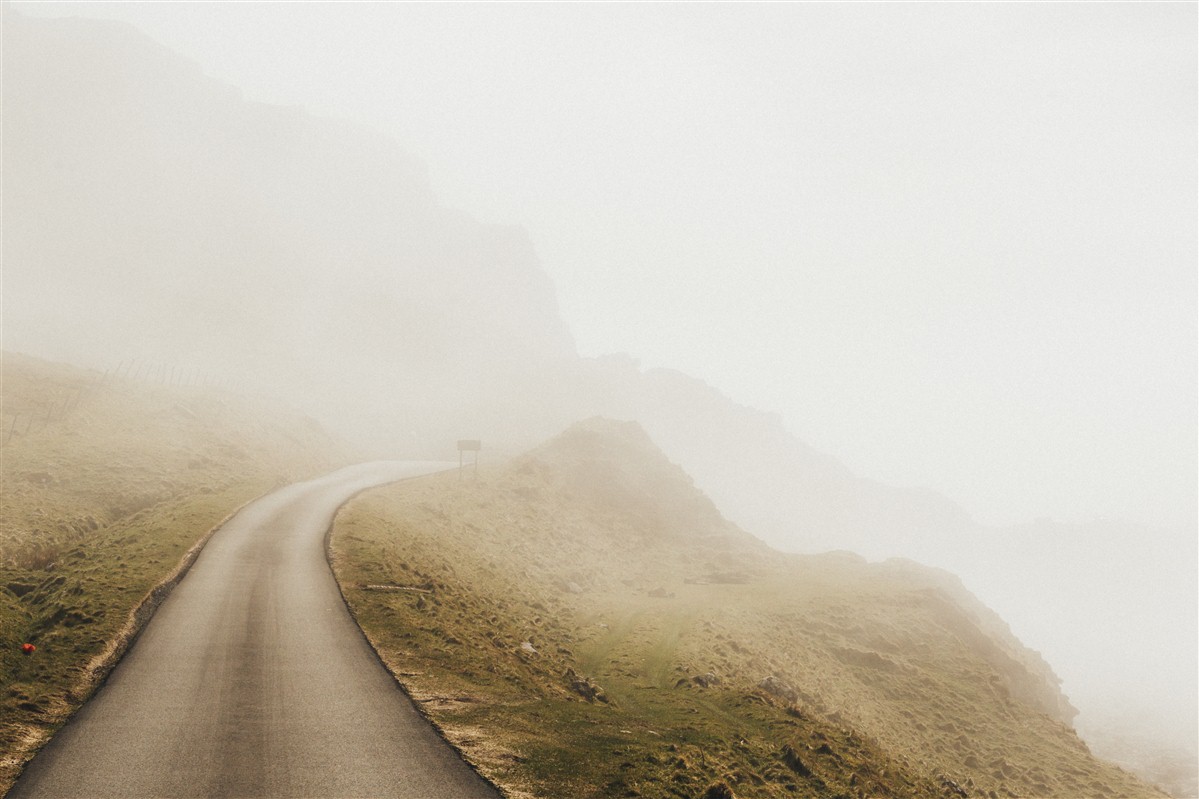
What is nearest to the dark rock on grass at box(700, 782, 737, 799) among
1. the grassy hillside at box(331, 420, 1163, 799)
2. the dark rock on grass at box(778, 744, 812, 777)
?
the grassy hillside at box(331, 420, 1163, 799)

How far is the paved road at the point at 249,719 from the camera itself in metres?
9.86

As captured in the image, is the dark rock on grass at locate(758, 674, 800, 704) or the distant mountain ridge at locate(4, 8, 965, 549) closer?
the dark rock on grass at locate(758, 674, 800, 704)

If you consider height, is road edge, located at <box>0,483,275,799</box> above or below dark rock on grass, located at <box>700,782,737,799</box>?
above

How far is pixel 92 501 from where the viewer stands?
99.7 feet

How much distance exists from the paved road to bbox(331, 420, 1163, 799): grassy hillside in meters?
1.02

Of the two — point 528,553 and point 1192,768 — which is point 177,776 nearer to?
point 528,553

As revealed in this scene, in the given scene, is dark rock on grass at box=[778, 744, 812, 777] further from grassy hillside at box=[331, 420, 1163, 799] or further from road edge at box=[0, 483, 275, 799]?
road edge at box=[0, 483, 275, 799]

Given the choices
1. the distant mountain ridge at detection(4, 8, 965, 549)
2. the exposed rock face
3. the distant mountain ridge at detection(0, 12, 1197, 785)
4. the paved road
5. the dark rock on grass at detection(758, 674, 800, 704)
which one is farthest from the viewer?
the exposed rock face

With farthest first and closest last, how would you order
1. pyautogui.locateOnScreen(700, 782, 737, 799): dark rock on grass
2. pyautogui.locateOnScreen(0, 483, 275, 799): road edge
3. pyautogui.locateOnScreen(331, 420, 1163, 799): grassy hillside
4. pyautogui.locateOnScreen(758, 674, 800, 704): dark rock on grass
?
1. pyautogui.locateOnScreen(758, 674, 800, 704): dark rock on grass
2. pyautogui.locateOnScreen(331, 420, 1163, 799): grassy hillside
3. pyautogui.locateOnScreen(700, 782, 737, 799): dark rock on grass
4. pyautogui.locateOnScreen(0, 483, 275, 799): road edge

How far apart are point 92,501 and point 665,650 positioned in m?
32.1

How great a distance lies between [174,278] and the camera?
520 feet

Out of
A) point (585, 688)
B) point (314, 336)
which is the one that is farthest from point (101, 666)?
point (314, 336)

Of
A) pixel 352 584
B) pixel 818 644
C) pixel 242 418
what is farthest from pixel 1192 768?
pixel 242 418

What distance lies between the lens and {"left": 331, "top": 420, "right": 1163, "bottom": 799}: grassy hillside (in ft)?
45.6
